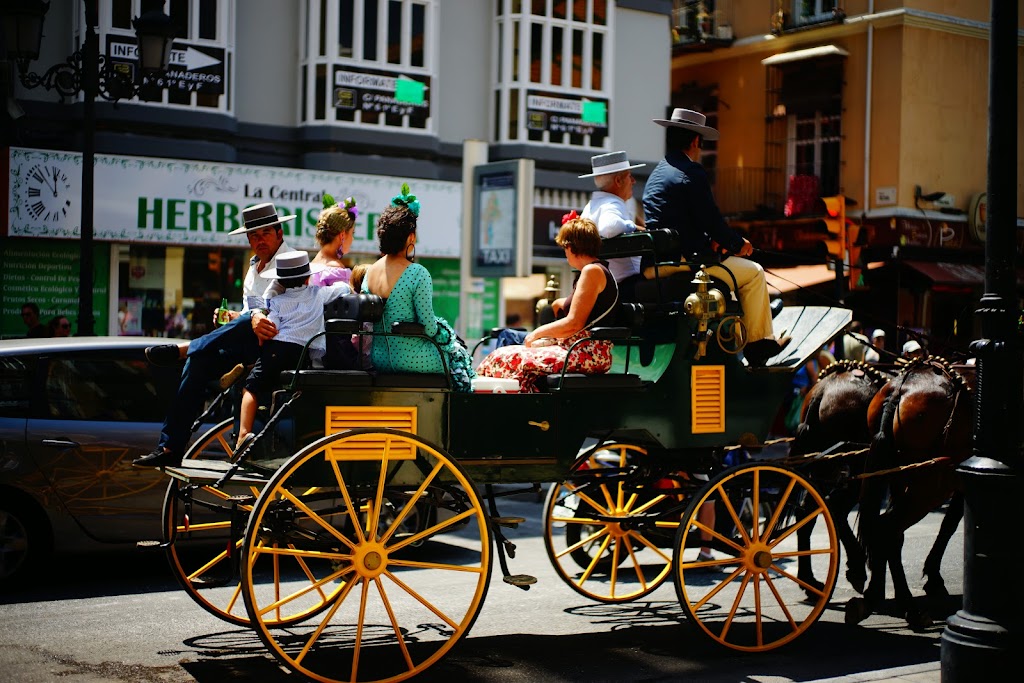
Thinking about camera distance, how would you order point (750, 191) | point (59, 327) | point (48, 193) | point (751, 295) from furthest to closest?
point (750, 191)
point (48, 193)
point (59, 327)
point (751, 295)

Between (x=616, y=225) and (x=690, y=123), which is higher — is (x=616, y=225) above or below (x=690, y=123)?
below

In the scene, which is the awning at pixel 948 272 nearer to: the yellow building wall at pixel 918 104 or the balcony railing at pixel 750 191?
the yellow building wall at pixel 918 104

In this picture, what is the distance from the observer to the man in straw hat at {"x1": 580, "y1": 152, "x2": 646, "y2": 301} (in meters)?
7.69

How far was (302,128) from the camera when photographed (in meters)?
19.8

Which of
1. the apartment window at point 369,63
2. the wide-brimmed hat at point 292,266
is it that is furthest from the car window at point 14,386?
the apartment window at point 369,63

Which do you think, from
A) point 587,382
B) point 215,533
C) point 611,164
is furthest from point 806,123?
point 587,382

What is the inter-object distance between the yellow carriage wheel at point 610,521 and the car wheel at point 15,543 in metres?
3.49

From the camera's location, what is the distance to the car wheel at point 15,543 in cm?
807

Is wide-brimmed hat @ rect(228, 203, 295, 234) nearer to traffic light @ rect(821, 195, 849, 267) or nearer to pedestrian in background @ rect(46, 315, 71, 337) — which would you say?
traffic light @ rect(821, 195, 849, 267)

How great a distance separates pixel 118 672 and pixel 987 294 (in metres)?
4.73

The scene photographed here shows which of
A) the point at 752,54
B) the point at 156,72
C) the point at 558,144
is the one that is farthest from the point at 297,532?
the point at 752,54

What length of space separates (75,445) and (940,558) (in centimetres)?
602

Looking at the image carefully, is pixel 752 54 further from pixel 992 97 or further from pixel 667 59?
pixel 992 97

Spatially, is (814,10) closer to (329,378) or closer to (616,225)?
(616,225)
